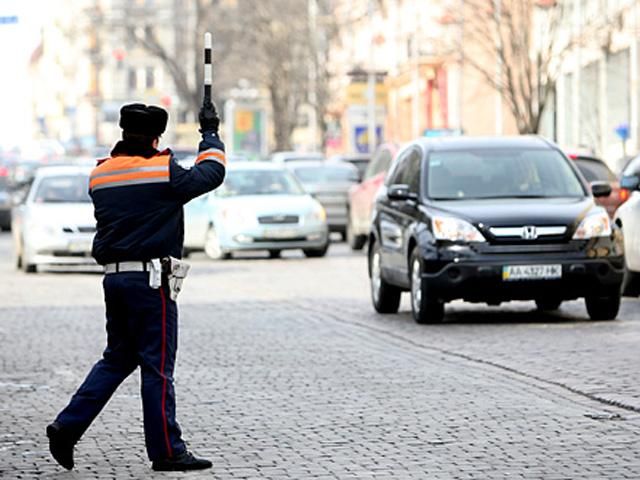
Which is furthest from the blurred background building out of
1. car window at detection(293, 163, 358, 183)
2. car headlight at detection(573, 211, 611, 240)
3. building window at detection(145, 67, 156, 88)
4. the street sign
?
building window at detection(145, 67, 156, 88)

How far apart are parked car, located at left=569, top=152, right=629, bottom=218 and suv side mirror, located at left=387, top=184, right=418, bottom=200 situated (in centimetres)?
702

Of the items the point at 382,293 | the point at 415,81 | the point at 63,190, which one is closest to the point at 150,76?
the point at 415,81

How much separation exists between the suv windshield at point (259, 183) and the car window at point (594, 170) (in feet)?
25.8

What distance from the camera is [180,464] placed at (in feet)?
29.5

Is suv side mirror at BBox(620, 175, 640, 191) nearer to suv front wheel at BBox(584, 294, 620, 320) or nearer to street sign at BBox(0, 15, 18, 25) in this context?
suv front wheel at BBox(584, 294, 620, 320)

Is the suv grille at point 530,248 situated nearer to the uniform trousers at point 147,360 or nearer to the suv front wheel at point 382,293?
the suv front wheel at point 382,293

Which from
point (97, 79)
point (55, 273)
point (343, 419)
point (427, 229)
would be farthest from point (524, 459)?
point (97, 79)

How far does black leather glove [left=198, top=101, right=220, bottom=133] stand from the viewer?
924 centimetres

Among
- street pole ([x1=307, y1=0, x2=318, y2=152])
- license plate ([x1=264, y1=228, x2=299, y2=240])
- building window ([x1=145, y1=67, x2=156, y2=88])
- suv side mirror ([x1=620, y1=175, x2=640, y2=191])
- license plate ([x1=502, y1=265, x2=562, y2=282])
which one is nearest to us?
license plate ([x1=502, y1=265, x2=562, y2=282])

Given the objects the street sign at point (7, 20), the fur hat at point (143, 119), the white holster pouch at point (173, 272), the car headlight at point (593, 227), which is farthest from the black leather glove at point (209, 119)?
the street sign at point (7, 20)

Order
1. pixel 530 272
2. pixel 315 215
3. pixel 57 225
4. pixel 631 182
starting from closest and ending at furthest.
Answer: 1. pixel 530 272
2. pixel 631 182
3. pixel 57 225
4. pixel 315 215

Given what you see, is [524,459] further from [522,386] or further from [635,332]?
[635,332]

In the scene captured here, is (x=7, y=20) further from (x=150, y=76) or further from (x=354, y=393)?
(x=150, y=76)

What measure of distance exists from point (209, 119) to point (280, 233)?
21.9 m
